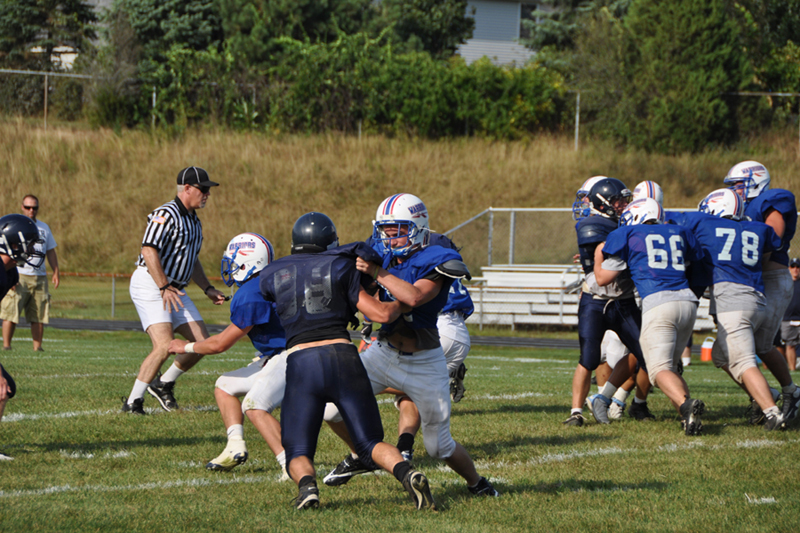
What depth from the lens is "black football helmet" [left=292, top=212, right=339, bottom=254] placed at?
13.3 ft

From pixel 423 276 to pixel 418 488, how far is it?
0.99m

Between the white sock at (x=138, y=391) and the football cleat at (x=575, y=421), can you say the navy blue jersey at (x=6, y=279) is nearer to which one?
the white sock at (x=138, y=391)

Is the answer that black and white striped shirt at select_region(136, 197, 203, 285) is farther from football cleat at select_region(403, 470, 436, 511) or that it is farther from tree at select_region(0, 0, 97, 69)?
tree at select_region(0, 0, 97, 69)

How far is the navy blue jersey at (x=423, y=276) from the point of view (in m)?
4.10

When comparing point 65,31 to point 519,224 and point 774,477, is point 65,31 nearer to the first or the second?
point 519,224

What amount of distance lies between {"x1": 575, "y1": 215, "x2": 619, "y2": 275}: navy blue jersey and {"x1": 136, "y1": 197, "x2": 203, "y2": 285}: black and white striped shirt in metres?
3.13

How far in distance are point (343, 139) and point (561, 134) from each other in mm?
7061

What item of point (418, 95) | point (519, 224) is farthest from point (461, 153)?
point (519, 224)

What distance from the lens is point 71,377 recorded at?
8445mm

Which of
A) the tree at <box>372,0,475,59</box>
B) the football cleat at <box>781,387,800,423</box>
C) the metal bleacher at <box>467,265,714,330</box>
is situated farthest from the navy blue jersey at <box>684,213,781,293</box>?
the tree at <box>372,0,475,59</box>

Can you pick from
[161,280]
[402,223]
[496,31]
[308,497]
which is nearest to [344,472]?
[308,497]

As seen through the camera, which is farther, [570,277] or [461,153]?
[461,153]

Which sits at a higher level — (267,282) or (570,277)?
(267,282)

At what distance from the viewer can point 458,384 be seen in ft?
23.2
